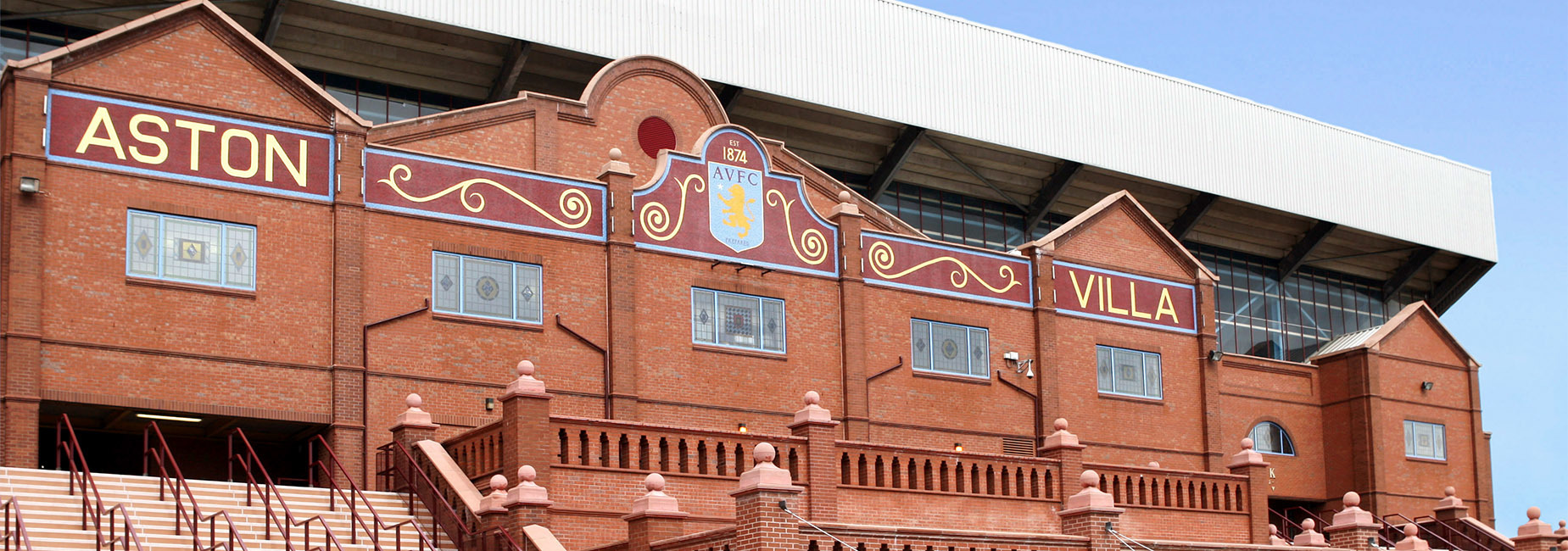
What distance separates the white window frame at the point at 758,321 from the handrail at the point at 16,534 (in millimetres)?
13164

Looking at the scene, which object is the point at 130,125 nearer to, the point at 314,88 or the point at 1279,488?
the point at 314,88

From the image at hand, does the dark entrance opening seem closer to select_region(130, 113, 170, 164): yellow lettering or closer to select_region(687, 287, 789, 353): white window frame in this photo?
select_region(130, 113, 170, 164): yellow lettering

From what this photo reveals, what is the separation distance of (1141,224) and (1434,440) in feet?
36.8

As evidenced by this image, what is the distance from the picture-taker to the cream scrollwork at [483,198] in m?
29.6

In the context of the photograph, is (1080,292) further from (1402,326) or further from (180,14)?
(180,14)

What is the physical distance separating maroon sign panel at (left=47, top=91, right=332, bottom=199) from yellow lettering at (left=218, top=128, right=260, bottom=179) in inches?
0.5

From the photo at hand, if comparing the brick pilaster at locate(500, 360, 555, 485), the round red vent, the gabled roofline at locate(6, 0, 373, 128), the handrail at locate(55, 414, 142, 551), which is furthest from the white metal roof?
the handrail at locate(55, 414, 142, 551)

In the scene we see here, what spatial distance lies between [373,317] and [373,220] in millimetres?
1602

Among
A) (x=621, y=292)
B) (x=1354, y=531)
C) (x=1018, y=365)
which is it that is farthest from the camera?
(x=1018, y=365)

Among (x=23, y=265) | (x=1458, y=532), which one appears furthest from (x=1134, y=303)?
(x=23, y=265)

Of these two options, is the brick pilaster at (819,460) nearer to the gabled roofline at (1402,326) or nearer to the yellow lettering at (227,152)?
the yellow lettering at (227,152)

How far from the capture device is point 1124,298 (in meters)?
38.8

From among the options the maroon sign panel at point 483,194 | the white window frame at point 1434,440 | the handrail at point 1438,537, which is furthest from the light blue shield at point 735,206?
the white window frame at point 1434,440

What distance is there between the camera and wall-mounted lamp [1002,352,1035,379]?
3625 cm
